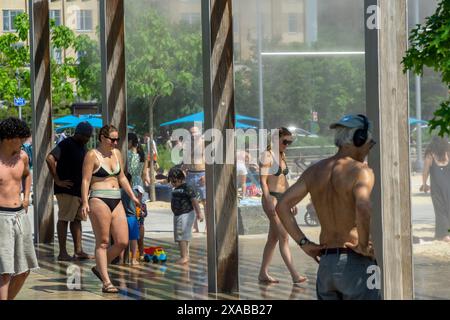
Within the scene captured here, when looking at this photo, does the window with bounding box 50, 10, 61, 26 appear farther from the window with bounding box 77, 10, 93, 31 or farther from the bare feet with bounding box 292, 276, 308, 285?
the bare feet with bounding box 292, 276, 308, 285

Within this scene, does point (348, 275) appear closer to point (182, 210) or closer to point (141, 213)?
point (182, 210)

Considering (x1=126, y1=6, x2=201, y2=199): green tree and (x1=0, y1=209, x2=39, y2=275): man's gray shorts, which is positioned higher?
(x1=126, y1=6, x2=201, y2=199): green tree

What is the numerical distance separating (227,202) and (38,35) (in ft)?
24.3

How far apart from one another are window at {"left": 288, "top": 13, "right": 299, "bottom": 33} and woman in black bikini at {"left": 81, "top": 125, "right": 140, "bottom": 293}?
214 cm

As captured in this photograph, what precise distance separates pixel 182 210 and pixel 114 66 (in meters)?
2.29

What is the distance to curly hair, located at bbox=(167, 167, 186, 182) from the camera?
13.7 metres

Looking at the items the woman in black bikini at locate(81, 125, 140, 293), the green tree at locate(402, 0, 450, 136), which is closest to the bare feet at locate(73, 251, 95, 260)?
the woman in black bikini at locate(81, 125, 140, 293)

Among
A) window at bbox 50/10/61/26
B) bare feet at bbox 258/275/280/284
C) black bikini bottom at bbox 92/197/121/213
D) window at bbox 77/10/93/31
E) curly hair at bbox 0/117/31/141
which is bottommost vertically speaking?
bare feet at bbox 258/275/280/284

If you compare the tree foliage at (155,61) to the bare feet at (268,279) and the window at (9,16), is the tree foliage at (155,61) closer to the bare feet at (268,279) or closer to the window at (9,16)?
the bare feet at (268,279)

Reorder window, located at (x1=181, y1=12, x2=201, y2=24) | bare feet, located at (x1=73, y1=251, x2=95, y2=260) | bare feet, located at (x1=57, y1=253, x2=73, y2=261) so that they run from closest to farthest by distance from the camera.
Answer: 1. window, located at (x1=181, y1=12, x2=201, y2=24)
2. bare feet, located at (x1=57, y1=253, x2=73, y2=261)
3. bare feet, located at (x1=73, y1=251, x2=95, y2=260)

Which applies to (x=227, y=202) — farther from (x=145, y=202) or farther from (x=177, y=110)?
(x=145, y=202)

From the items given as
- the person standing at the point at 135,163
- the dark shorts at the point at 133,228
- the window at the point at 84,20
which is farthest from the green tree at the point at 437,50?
the window at the point at 84,20

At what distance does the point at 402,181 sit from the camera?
9062 millimetres

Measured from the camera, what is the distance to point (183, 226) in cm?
1370
